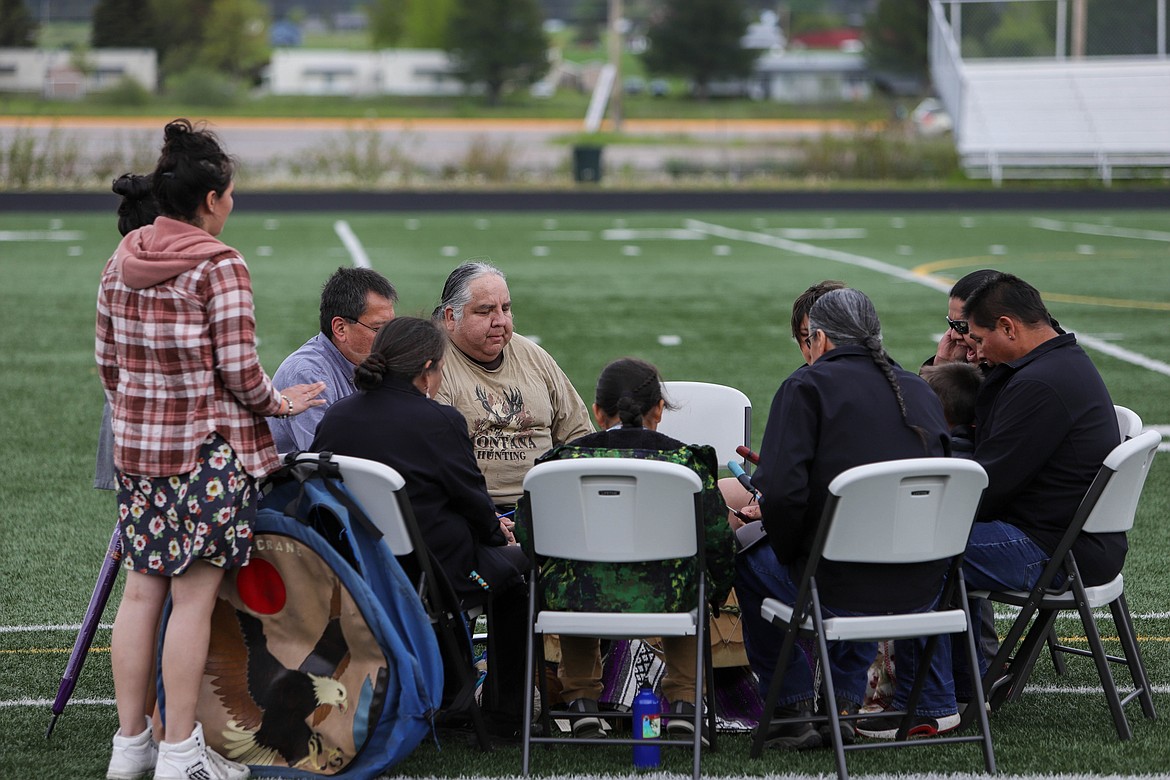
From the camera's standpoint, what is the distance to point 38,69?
2073 inches

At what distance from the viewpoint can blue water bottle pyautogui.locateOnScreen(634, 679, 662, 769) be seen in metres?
3.94

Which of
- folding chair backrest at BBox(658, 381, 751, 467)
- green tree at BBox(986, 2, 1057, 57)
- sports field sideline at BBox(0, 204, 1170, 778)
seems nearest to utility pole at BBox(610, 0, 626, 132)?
green tree at BBox(986, 2, 1057, 57)

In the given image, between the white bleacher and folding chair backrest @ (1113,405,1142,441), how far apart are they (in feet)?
84.0

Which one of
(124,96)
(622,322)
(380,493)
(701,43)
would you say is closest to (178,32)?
(124,96)

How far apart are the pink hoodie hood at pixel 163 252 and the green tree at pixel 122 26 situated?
61361 millimetres

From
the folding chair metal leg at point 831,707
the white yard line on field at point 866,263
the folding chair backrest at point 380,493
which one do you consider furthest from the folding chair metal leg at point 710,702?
the white yard line on field at point 866,263

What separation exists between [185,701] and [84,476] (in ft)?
14.0

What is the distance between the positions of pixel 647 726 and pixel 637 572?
46 cm

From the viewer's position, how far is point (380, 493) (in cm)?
377

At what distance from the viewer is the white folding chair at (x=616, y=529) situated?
3721 millimetres

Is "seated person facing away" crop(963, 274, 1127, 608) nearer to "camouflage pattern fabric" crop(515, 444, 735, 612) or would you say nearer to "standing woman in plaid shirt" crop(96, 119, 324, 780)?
"camouflage pattern fabric" crop(515, 444, 735, 612)

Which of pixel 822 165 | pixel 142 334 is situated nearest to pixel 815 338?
pixel 142 334

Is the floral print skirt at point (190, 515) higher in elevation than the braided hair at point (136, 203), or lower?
lower

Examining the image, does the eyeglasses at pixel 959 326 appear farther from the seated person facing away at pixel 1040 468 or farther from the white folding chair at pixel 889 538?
the white folding chair at pixel 889 538
